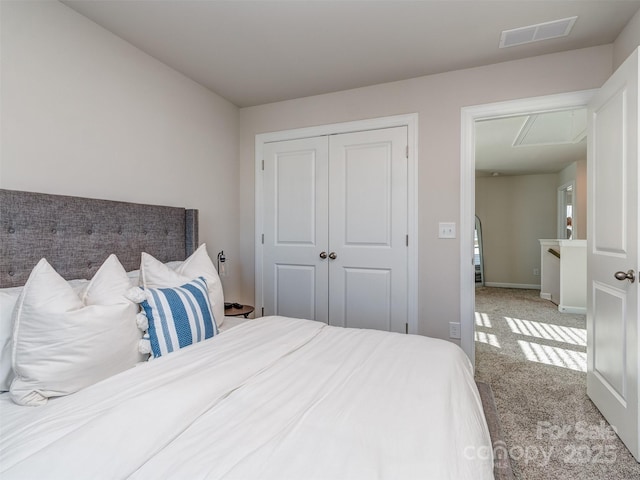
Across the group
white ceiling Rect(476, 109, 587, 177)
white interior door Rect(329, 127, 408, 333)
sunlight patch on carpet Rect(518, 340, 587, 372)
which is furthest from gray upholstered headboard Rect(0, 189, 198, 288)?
sunlight patch on carpet Rect(518, 340, 587, 372)

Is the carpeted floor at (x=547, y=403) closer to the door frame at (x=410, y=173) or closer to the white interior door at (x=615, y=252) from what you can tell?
the white interior door at (x=615, y=252)

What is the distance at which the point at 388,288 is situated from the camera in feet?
9.38

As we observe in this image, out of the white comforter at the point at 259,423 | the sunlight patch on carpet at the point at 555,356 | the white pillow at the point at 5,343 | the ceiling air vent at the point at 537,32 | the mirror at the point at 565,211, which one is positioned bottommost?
the sunlight patch on carpet at the point at 555,356

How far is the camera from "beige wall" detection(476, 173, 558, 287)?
265 inches

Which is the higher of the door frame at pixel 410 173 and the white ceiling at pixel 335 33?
the white ceiling at pixel 335 33

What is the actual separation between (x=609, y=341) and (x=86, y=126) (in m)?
3.30

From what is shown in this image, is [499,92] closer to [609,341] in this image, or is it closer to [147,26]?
[609,341]

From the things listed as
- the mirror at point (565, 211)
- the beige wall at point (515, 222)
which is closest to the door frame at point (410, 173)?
the mirror at point (565, 211)

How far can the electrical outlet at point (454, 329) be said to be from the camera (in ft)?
8.65

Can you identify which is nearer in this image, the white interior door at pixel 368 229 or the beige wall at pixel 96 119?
the beige wall at pixel 96 119

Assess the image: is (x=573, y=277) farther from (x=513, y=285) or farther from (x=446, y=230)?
(x=446, y=230)

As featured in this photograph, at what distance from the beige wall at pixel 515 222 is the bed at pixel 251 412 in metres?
6.38

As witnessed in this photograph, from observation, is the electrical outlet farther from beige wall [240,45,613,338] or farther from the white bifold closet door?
the white bifold closet door

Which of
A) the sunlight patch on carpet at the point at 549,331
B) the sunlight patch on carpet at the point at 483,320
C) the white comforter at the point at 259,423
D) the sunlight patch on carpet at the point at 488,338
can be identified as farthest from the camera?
the sunlight patch on carpet at the point at 483,320
